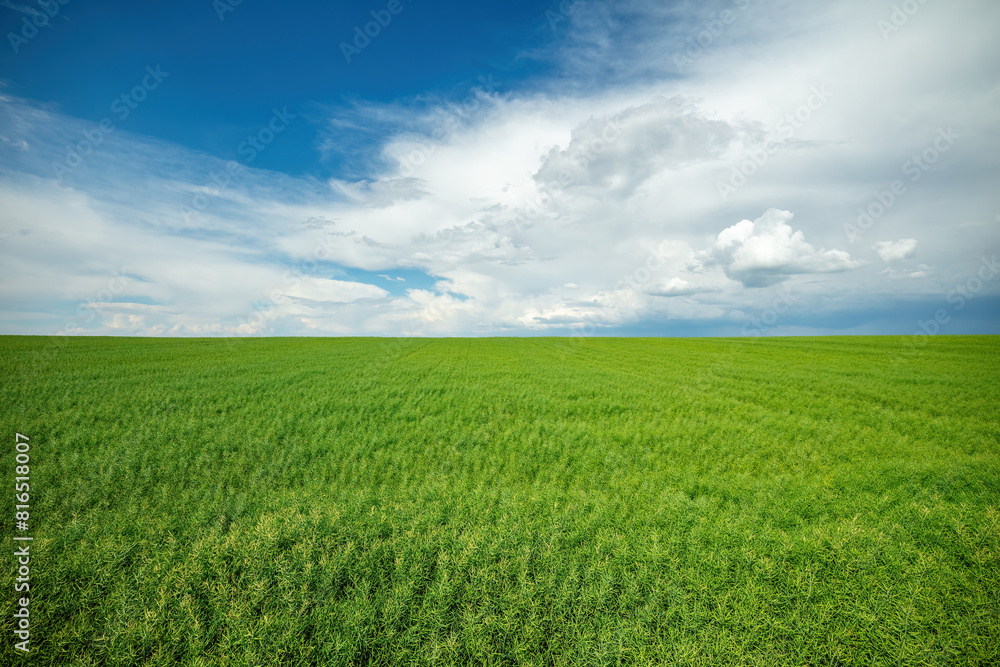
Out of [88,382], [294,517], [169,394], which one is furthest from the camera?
[88,382]

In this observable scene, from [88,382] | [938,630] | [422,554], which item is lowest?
[938,630]

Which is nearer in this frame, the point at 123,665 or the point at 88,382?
the point at 123,665

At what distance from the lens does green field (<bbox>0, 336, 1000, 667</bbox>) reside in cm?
443

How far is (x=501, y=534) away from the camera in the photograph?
6.31 metres

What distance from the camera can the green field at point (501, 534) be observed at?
4.43m

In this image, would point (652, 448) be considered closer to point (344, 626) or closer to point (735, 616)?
point (735, 616)

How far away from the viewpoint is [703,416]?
1454 cm

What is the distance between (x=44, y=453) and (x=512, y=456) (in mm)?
13118

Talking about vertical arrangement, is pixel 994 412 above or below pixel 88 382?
below

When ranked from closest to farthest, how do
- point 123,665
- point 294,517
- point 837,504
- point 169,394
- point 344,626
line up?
1. point 123,665
2. point 344,626
3. point 294,517
4. point 837,504
5. point 169,394

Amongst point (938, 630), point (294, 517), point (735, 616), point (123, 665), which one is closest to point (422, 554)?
point (294, 517)

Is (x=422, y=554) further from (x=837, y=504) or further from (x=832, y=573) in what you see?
(x=837, y=504)

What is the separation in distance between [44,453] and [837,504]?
65.5ft

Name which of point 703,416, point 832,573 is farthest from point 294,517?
point 703,416
